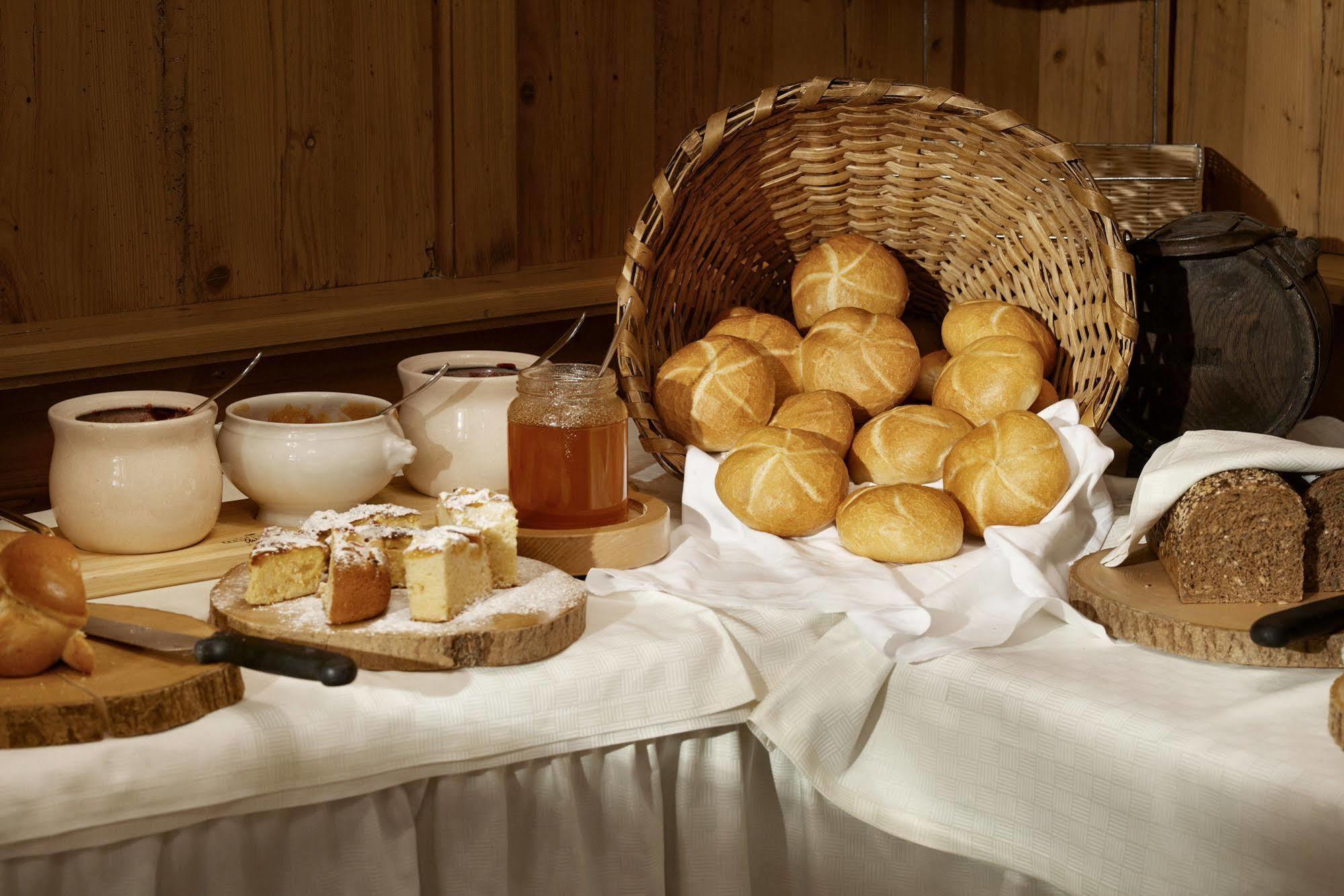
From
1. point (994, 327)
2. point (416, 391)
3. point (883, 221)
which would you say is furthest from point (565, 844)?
point (883, 221)

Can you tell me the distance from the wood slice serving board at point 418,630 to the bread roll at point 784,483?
1.05 feet

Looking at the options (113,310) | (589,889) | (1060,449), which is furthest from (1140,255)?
(113,310)

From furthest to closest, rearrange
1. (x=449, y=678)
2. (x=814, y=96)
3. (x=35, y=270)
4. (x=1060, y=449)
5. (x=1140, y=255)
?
(x=35, y=270) → (x=1140, y=255) → (x=814, y=96) → (x=1060, y=449) → (x=449, y=678)

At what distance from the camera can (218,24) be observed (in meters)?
2.00

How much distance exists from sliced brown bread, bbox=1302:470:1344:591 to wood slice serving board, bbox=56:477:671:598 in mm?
624

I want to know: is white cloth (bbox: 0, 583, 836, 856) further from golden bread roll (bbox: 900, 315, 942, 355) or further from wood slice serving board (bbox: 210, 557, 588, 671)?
golden bread roll (bbox: 900, 315, 942, 355)

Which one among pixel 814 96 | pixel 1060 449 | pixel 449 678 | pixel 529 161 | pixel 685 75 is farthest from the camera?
pixel 685 75

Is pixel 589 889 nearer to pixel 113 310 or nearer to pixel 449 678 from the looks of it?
pixel 449 678

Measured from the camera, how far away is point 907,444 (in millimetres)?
1532

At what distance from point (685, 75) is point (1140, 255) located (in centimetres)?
120

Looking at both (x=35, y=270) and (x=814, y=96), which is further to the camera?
(x=35, y=270)

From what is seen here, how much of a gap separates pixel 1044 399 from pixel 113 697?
1.08m

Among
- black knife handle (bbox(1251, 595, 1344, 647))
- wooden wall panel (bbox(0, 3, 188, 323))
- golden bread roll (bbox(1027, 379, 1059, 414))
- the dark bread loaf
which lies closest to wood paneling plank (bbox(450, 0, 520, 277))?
wooden wall panel (bbox(0, 3, 188, 323))

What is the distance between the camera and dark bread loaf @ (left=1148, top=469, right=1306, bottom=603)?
1207 millimetres
